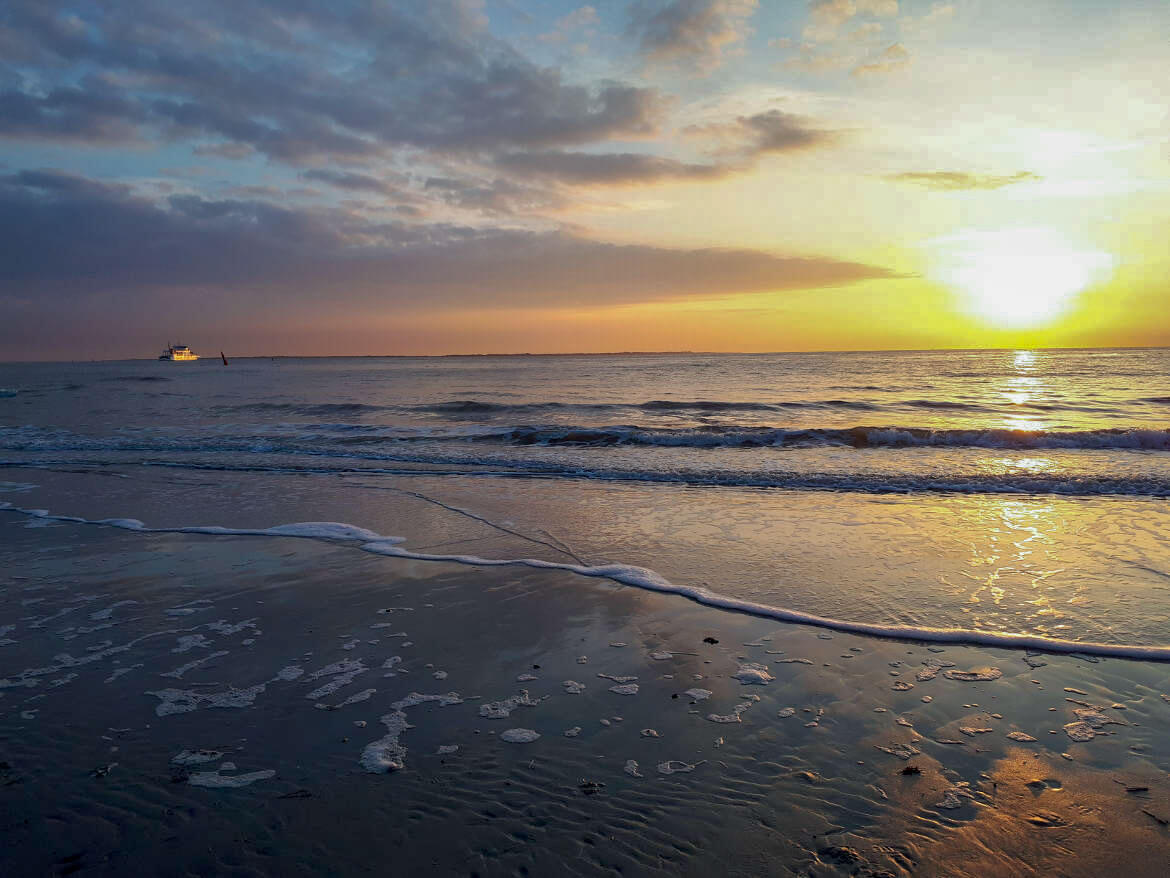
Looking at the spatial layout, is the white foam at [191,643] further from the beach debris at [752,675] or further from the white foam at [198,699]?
the beach debris at [752,675]

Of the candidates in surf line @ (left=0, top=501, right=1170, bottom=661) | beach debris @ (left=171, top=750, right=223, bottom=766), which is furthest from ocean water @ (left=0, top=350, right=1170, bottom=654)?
beach debris @ (left=171, top=750, right=223, bottom=766)

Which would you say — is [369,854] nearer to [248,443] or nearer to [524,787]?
[524,787]

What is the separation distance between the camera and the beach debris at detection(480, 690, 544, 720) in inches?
145

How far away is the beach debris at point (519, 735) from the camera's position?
341cm

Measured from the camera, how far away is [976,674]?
415cm

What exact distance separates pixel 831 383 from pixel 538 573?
125 ft

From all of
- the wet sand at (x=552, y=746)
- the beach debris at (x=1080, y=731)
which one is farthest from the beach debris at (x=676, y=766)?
the beach debris at (x=1080, y=731)

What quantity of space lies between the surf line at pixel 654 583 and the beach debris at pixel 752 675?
0.92 meters

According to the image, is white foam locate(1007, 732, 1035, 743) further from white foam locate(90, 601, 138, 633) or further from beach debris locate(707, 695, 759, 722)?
white foam locate(90, 601, 138, 633)

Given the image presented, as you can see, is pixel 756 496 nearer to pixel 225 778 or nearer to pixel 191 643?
pixel 191 643

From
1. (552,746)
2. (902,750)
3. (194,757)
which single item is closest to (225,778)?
(194,757)

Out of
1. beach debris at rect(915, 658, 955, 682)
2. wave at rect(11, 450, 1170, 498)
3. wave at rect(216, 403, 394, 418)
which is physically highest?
wave at rect(216, 403, 394, 418)

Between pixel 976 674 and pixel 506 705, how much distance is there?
292 centimetres

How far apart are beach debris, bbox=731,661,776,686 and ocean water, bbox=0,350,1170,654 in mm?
1001
